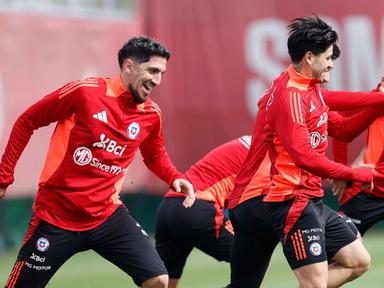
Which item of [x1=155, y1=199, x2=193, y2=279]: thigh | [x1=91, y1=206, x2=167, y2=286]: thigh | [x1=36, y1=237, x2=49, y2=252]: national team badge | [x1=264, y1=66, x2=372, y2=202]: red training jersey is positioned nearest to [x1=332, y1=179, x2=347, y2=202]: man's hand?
[x1=264, y1=66, x2=372, y2=202]: red training jersey

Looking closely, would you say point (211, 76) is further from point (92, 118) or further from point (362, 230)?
point (92, 118)

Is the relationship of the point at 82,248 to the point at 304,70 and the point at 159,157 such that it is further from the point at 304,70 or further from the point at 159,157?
the point at 304,70

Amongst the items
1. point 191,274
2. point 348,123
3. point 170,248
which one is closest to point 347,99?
point 348,123

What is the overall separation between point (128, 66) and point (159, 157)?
74 centimetres

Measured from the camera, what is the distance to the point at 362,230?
9.09m

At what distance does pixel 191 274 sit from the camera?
12.1 meters

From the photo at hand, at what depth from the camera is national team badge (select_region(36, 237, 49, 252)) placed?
6936 millimetres

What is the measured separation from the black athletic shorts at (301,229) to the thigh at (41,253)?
1318mm

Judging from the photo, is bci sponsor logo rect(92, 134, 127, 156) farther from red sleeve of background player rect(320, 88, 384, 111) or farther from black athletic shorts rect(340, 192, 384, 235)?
black athletic shorts rect(340, 192, 384, 235)

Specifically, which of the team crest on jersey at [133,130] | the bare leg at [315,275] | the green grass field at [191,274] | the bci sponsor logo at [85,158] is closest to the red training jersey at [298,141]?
the bare leg at [315,275]

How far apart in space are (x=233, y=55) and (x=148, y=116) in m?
9.44

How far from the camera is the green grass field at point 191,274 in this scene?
11016mm

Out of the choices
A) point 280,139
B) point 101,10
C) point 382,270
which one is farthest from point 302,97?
point 101,10

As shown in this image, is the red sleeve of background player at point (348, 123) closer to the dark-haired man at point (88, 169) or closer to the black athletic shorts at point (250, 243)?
the black athletic shorts at point (250, 243)
